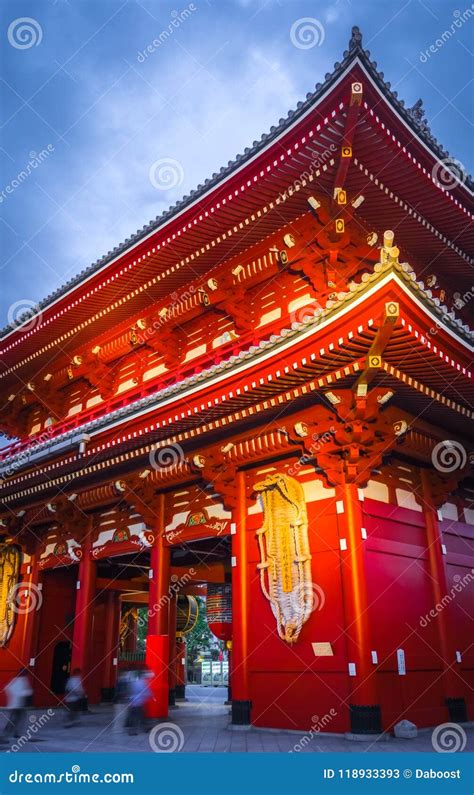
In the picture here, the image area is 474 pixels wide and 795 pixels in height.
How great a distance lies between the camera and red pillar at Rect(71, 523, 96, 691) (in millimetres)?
14461

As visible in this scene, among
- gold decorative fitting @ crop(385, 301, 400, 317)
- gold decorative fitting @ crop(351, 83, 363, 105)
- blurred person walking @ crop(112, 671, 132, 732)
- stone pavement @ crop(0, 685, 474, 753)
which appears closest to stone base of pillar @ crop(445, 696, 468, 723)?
stone pavement @ crop(0, 685, 474, 753)

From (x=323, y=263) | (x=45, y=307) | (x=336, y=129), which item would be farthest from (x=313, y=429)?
(x=45, y=307)

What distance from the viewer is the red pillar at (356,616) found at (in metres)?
9.09

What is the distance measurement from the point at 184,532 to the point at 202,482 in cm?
122

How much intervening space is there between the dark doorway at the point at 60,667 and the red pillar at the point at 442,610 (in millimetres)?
11204

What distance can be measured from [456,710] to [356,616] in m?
3.01

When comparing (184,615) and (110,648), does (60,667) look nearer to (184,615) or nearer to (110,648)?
(110,648)

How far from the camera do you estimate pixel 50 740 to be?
1059 centimetres

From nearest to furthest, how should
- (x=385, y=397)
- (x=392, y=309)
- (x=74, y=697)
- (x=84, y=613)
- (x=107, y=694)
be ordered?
1. (x=392, y=309)
2. (x=385, y=397)
3. (x=74, y=697)
4. (x=84, y=613)
5. (x=107, y=694)

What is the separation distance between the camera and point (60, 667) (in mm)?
16922

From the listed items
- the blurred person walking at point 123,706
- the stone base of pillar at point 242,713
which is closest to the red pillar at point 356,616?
the stone base of pillar at point 242,713

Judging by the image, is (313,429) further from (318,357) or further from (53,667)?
(53,667)

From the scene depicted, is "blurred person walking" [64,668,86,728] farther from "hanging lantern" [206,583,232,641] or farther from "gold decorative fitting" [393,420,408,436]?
"gold decorative fitting" [393,420,408,436]

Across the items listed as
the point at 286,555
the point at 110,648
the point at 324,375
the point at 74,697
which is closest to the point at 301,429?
the point at 324,375
